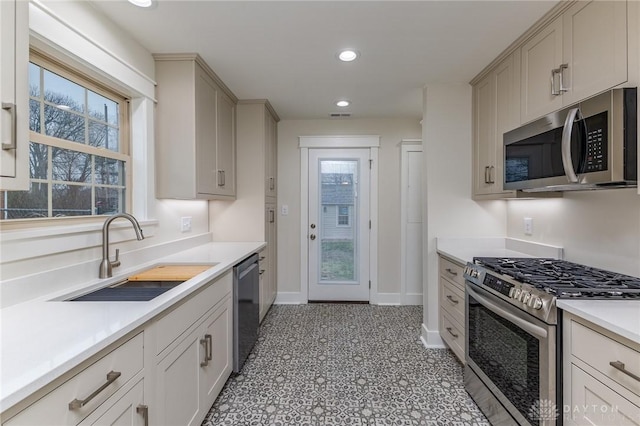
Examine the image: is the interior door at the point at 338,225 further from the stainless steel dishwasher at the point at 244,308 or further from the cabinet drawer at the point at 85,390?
the cabinet drawer at the point at 85,390

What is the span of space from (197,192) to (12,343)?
1.51 m

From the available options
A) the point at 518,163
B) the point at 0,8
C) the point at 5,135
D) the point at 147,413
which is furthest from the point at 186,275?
the point at 518,163

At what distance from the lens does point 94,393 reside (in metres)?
0.90

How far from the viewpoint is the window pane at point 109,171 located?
186 cm

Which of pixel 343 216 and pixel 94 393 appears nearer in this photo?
pixel 94 393

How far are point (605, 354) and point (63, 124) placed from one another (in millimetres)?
2596

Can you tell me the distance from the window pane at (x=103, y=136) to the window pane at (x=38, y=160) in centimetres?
31

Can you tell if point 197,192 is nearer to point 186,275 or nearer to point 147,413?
point 186,275

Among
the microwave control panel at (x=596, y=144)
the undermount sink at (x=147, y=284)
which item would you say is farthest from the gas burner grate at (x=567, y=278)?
the undermount sink at (x=147, y=284)

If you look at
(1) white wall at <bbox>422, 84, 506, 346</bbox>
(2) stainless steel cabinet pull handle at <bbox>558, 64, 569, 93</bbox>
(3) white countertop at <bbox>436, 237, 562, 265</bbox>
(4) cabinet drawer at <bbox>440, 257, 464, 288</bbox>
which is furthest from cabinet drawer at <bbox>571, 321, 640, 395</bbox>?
(1) white wall at <bbox>422, 84, 506, 346</bbox>

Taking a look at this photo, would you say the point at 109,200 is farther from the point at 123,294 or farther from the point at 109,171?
the point at 123,294

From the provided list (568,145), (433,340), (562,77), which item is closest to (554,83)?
(562,77)

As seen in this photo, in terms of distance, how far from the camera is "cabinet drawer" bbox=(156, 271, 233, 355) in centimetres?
129

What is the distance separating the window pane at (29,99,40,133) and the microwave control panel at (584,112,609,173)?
2550 millimetres
